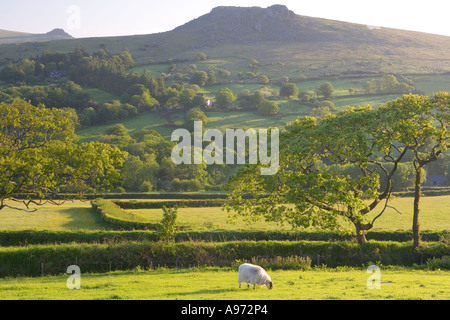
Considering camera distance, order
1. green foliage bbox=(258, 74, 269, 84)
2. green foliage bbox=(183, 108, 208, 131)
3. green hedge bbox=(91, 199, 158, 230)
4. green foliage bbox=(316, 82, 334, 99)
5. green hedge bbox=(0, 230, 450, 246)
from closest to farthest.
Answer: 1. green hedge bbox=(0, 230, 450, 246)
2. green hedge bbox=(91, 199, 158, 230)
3. green foliage bbox=(183, 108, 208, 131)
4. green foliage bbox=(316, 82, 334, 99)
5. green foliage bbox=(258, 74, 269, 84)

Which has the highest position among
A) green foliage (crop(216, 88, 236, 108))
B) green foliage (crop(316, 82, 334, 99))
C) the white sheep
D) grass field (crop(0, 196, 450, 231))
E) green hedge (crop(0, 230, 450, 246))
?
green foliage (crop(316, 82, 334, 99))

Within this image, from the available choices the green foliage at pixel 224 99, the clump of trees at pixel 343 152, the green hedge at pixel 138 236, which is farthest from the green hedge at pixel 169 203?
the green foliage at pixel 224 99

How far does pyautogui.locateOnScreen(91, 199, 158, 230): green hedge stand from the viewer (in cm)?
4597

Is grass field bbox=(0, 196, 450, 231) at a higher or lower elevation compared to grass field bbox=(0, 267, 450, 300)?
lower

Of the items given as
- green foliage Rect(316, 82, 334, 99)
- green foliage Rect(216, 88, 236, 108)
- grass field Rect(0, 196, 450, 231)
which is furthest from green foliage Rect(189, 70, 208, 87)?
grass field Rect(0, 196, 450, 231)

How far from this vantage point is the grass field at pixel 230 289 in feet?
58.4

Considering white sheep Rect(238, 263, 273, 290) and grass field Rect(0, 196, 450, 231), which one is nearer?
white sheep Rect(238, 263, 273, 290)

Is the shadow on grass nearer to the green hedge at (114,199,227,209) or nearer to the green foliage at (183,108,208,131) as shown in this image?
the green hedge at (114,199,227,209)

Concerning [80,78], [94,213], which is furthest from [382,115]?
[80,78]

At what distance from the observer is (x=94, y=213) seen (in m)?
60.1

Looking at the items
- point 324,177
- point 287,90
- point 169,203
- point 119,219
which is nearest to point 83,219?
point 119,219

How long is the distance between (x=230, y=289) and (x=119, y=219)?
31230 mm

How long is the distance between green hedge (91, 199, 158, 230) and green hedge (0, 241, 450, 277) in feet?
42.7
